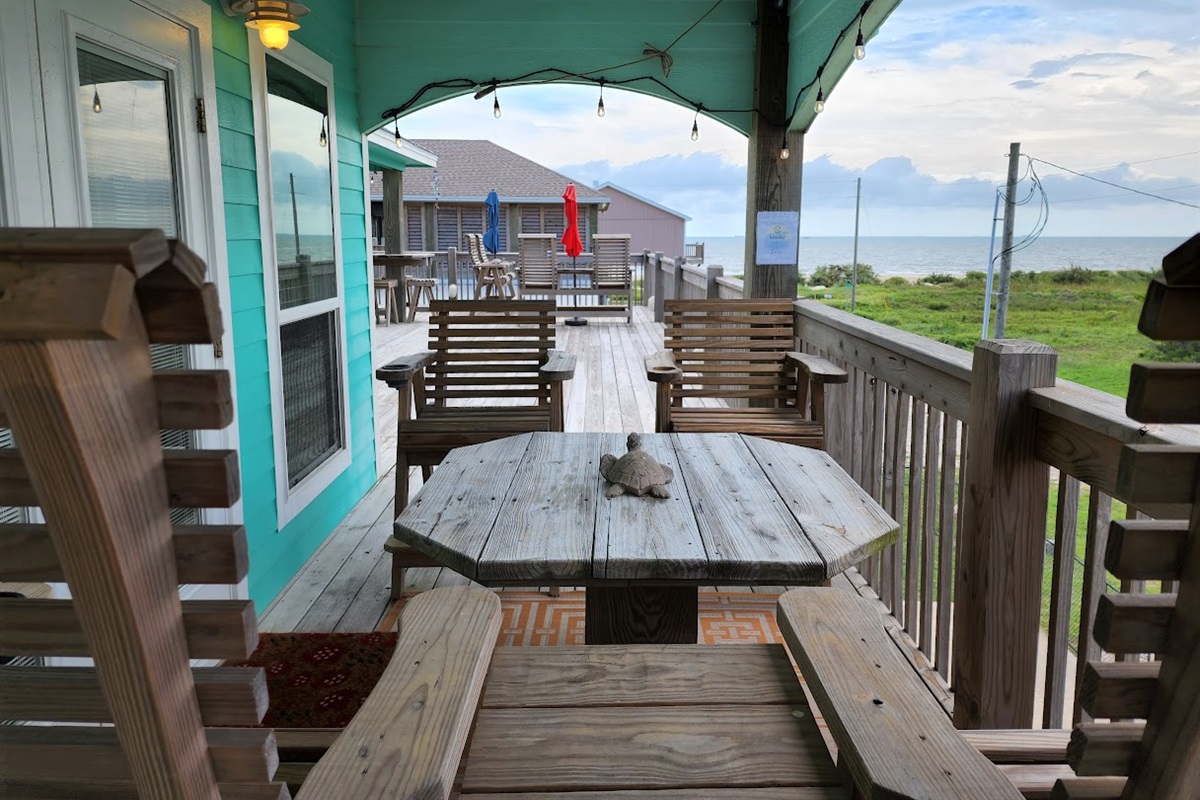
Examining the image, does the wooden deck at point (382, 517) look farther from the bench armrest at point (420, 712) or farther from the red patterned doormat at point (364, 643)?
the bench armrest at point (420, 712)

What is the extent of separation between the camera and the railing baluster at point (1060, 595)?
176cm

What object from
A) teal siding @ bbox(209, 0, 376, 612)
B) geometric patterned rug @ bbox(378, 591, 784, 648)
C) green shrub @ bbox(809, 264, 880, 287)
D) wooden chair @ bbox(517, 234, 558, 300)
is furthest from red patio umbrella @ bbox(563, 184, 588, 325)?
green shrub @ bbox(809, 264, 880, 287)

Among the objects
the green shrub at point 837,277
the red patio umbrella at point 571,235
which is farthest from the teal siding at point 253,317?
the green shrub at point 837,277

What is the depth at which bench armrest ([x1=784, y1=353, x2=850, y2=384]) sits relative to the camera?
319 cm

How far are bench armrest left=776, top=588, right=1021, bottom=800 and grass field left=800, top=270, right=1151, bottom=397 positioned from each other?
2330 centimetres

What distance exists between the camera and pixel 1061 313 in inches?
1204

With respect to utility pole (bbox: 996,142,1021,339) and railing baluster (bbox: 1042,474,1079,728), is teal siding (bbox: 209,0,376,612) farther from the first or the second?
utility pole (bbox: 996,142,1021,339)

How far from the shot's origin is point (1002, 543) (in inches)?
75.4

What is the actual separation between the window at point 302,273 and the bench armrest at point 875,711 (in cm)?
245

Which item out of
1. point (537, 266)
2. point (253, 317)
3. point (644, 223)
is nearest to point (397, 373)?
point (253, 317)

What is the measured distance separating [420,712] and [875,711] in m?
0.57

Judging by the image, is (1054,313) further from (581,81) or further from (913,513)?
(913,513)

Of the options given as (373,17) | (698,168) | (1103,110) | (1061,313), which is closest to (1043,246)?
(1103,110)

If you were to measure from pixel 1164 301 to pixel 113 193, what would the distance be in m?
2.38
